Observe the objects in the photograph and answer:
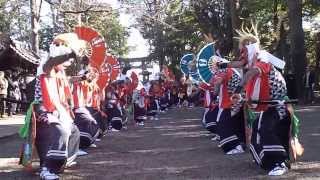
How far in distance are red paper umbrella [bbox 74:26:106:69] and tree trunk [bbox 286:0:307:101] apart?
55.0 feet

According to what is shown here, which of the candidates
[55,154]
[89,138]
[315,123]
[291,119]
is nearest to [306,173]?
[291,119]

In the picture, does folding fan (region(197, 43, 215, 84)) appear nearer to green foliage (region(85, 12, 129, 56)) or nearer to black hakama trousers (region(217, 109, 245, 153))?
black hakama trousers (region(217, 109, 245, 153))

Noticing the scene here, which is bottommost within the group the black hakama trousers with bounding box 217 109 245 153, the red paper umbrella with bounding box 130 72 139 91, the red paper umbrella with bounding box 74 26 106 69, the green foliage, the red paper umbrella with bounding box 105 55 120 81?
the black hakama trousers with bounding box 217 109 245 153

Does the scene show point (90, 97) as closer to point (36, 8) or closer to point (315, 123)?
point (315, 123)

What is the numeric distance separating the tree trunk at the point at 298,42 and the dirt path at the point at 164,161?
12.9 meters

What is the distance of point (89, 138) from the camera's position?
11039 mm

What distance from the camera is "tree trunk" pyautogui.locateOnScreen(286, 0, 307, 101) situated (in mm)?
26875

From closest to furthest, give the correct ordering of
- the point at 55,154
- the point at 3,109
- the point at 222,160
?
the point at 55,154 → the point at 222,160 → the point at 3,109

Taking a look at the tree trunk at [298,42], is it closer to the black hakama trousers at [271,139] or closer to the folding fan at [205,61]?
the folding fan at [205,61]

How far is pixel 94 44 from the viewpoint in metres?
11.2

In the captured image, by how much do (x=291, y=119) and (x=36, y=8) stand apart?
18.0 m

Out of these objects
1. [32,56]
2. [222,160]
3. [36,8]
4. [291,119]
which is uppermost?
[36,8]

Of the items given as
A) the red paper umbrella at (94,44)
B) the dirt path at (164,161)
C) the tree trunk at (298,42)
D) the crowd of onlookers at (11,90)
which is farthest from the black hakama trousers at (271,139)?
the tree trunk at (298,42)

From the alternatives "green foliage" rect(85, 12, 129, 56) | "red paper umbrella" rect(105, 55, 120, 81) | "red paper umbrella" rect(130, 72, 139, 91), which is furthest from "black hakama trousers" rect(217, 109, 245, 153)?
"green foliage" rect(85, 12, 129, 56)
